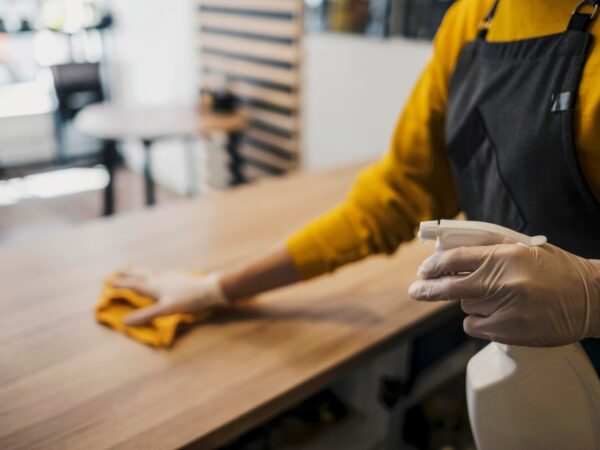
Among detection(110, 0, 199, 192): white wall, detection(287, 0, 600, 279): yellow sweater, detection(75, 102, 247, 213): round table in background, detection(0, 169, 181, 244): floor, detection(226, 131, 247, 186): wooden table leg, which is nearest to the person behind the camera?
detection(287, 0, 600, 279): yellow sweater

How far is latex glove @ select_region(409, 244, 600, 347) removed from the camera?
1.85 ft

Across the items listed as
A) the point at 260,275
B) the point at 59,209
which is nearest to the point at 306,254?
the point at 260,275

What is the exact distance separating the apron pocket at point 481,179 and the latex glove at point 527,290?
0.61 ft

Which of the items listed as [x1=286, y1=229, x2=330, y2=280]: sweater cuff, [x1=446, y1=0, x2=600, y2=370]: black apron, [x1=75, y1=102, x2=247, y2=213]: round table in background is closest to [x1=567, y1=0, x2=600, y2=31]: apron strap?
[x1=446, y1=0, x2=600, y2=370]: black apron

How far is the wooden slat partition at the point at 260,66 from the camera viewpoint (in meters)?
3.03

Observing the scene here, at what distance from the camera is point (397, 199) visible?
97 centimetres

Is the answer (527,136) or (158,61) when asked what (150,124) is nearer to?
(158,61)

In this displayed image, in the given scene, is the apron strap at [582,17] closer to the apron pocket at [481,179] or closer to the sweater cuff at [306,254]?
the apron pocket at [481,179]

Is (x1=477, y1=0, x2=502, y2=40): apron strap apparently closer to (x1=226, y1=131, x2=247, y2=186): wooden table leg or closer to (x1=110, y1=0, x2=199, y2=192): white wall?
(x1=226, y1=131, x2=247, y2=186): wooden table leg

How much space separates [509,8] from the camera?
2.63 ft

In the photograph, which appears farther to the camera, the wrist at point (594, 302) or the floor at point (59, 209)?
the floor at point (59, 209)

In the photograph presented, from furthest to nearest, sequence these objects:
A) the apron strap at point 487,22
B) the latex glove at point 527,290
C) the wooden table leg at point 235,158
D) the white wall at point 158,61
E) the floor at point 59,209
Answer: the white wall at point 158,61
the floor at point 59,209
the wooden table leg at point 235,158
the apron strap at point 487,22
the latex glove at point 527,290

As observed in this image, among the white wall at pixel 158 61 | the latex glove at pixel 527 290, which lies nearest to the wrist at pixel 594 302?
the latex glove at pixel 527 290

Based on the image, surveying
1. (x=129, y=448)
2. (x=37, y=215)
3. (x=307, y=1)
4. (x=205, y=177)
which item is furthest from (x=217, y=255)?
(x=37, y=215)
